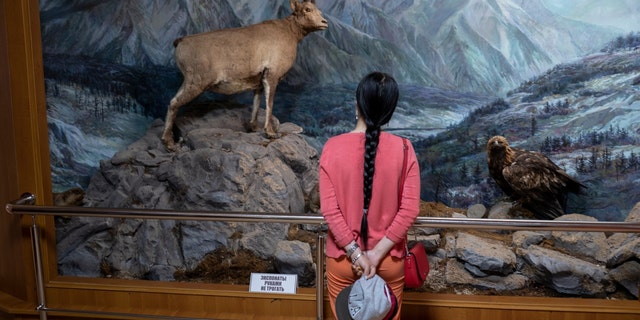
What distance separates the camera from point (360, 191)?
212 centimetres

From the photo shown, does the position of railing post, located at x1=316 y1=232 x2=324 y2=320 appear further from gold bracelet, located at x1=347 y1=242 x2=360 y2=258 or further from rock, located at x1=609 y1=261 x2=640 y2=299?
rock, located at x1=609 y1=261 x2=640 y2=299

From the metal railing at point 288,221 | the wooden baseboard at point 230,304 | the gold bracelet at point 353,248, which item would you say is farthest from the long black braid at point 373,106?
the wooden baseboard at point 230,304

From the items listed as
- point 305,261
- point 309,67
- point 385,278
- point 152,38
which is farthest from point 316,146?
point 385,278

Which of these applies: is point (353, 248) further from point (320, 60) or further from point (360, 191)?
point (320, 60)

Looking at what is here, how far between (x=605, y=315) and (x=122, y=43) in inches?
162

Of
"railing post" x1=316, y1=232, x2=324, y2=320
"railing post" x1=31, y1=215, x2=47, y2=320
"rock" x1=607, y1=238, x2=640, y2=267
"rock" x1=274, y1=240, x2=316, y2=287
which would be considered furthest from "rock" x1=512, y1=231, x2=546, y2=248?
"railing post" x1=31, y1=215, x2=47, y2=320

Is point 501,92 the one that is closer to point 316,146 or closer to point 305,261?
point 316,146

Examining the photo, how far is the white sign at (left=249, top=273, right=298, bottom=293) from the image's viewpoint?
3490 millimetres

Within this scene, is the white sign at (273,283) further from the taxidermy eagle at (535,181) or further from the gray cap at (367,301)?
the taxidermy eagle at (535,181)

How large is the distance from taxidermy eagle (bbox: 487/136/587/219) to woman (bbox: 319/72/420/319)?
219cm

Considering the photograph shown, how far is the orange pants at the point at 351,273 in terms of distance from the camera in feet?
7.20

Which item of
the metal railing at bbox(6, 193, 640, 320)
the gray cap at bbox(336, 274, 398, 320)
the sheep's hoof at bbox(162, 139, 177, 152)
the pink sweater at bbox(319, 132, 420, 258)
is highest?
the sheep's hoof at bbox(162, 139, 177, 152)

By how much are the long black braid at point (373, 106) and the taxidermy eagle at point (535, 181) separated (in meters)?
2.34

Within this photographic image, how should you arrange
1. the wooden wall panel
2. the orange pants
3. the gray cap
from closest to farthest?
the gray cap
the orange pants
the wooden wall panel
